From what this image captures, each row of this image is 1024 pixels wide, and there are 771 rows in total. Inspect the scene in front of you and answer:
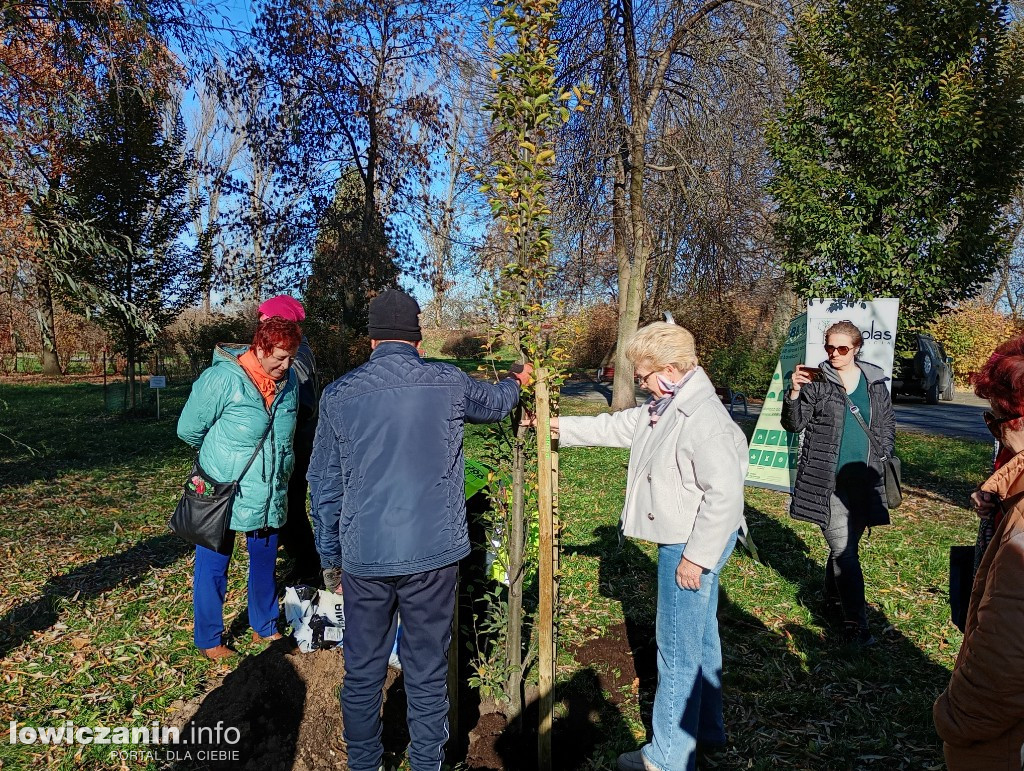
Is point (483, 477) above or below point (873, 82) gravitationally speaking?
below

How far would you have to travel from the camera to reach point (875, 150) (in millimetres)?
7141

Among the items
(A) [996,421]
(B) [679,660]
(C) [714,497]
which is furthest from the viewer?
(B) [679,660]

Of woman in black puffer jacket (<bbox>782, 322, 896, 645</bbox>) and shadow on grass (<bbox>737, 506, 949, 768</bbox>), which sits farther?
woman in black puffer jacket (<bbox>782, 322, 896, 645</bbox>)

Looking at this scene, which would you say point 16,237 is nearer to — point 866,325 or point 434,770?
point 434,770

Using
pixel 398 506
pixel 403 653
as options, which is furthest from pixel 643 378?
pixel 403 653

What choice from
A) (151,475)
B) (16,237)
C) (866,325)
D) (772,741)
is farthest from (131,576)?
(866,325)

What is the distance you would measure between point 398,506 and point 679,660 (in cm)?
134

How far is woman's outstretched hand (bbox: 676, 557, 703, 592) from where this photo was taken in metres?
2.52

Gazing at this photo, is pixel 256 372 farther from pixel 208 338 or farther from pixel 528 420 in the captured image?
pixel 208 338

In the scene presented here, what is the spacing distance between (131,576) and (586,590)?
3610 mm

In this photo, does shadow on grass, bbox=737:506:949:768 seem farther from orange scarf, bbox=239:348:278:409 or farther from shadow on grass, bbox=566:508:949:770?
orange scarf, bbox=239:348:278:409

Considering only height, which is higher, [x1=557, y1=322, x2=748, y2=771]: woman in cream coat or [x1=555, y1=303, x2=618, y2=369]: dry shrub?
[x1=555, y1=303, x2=618, y2=369]: dry shrub

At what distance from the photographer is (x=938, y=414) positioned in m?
15.5

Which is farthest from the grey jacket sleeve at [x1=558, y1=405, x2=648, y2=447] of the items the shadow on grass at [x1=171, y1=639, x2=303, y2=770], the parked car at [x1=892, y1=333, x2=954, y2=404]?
the parked car at [x1=892, y1=333, x2=954, y2=404]
